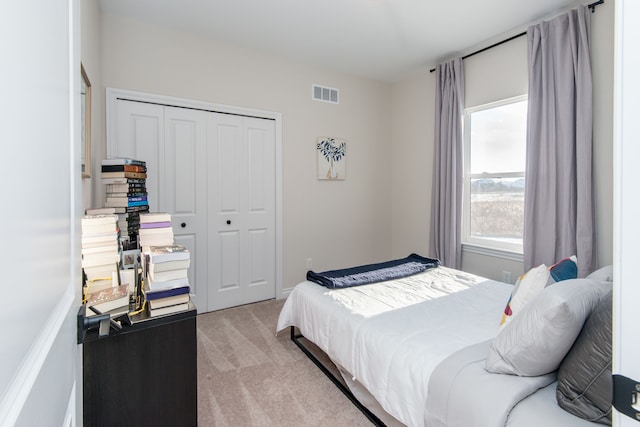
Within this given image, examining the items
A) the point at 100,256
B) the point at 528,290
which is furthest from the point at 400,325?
the point at 100,256

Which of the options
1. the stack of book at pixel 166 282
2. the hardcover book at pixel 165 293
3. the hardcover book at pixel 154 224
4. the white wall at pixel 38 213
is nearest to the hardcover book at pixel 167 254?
the stack of book at pixel 166 282

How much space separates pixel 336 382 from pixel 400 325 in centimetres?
66

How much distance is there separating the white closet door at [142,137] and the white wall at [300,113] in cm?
18

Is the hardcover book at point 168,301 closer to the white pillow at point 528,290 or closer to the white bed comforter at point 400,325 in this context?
the white bed comforter at point 400,325

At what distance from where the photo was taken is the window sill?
3096 mm

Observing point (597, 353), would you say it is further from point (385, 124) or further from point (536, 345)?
point (385, 124)

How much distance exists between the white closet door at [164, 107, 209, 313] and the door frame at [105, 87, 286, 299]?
0.08 m

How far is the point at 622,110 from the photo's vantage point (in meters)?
0.50

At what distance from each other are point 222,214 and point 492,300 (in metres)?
2.56

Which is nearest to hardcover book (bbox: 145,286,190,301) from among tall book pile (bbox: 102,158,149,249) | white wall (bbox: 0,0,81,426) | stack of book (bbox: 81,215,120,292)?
stack of book (bbox: 81,215,120,292)

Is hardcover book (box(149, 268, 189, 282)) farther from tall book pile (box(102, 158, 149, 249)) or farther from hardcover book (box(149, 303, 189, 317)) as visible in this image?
tall book pile (box(102, 158, 149, 249))

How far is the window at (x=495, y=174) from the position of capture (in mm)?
3127

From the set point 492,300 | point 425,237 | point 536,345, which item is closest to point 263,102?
point 425,237

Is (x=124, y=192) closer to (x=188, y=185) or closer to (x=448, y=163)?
(x=188, y=185)
